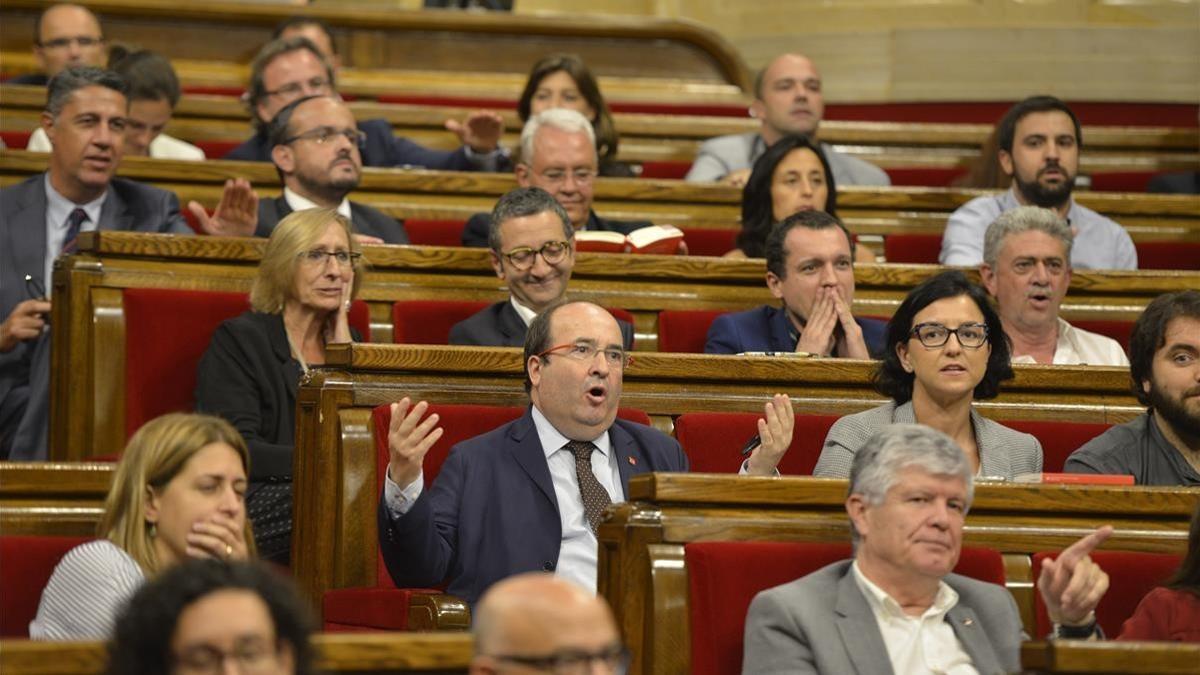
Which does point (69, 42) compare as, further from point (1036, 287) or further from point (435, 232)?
point (1036, 287)

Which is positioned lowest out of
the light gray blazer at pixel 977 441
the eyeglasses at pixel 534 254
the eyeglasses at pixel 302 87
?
the light gray blazer at pixel 977 441

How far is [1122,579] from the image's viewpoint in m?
1.77

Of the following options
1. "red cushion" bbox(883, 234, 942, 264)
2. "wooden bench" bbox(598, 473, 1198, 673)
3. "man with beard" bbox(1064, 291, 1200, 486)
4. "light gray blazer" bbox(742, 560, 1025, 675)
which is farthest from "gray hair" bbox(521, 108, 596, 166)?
"light gray blazer" bbox(742, 560, 1025, 675)

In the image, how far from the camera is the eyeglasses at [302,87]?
3.42 meters

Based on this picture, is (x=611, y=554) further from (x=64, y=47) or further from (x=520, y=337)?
(x=64, y=47)

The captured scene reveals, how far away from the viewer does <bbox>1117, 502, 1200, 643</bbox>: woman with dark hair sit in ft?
5.37

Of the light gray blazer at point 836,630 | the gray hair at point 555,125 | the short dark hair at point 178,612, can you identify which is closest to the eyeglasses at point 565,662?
the short dark hair at point 178,612

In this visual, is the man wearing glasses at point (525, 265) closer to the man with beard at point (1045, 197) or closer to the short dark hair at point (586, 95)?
the man with beard at point (1045, 197)

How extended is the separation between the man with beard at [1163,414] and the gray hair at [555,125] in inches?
45.9

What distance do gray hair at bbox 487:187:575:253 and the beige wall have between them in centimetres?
234

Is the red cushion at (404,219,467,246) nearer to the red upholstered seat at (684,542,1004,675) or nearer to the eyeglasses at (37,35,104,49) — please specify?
the eyeglasses at (37,35,104,49)

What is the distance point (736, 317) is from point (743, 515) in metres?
0.92

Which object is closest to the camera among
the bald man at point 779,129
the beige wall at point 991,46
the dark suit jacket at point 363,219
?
the dark suit jacket at point 363,219

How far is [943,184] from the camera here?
411cm
